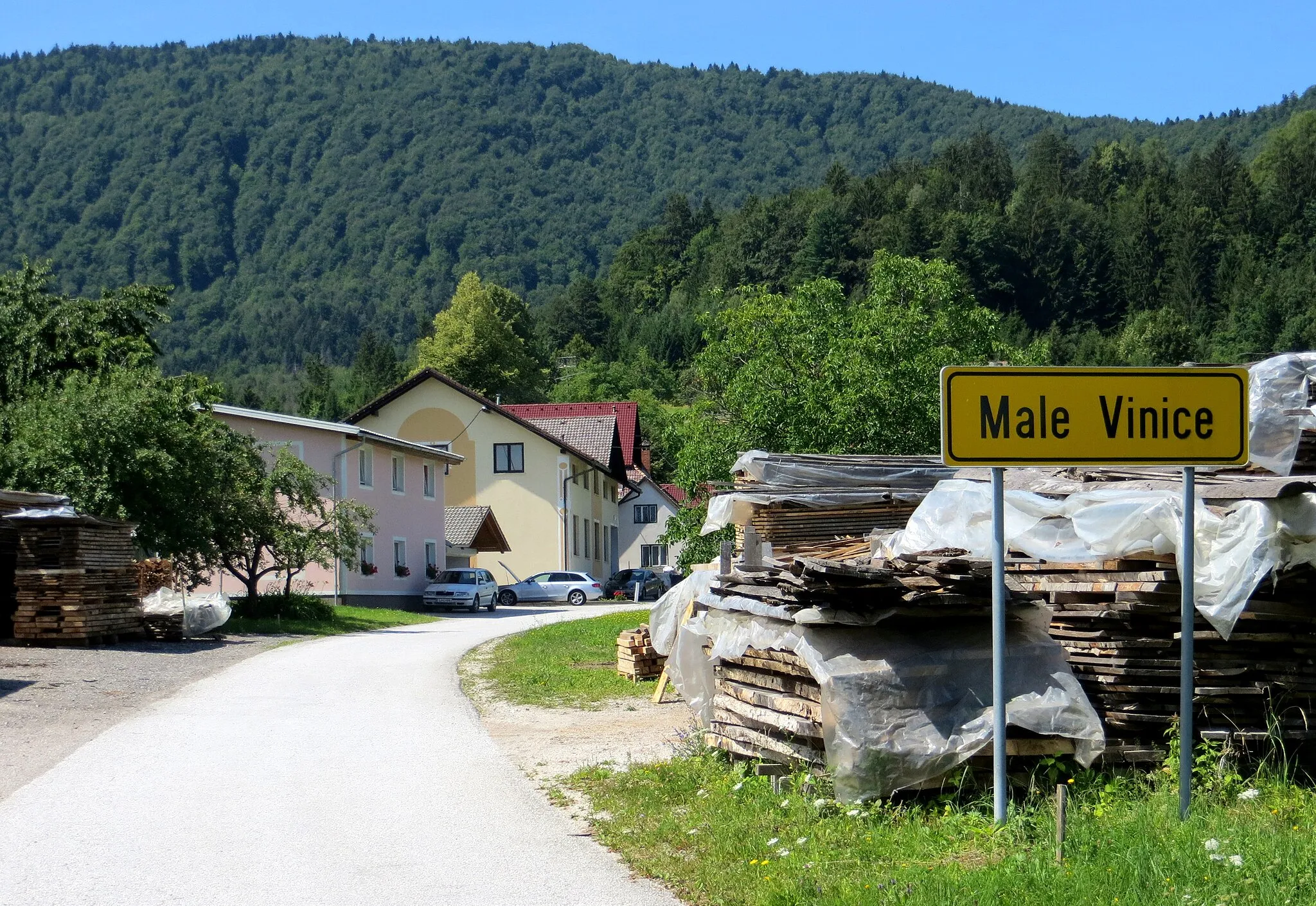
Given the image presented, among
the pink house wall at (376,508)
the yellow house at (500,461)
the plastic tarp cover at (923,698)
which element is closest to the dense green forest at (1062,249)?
the yellow house at (500,461)

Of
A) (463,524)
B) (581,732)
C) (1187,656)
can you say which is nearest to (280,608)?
(463,524)

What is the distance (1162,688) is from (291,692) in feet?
35.3

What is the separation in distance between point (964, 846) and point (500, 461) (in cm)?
4967

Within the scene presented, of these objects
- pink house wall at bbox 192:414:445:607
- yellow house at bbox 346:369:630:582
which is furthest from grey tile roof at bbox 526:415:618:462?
pink house wall at bbox 192:414:445:607

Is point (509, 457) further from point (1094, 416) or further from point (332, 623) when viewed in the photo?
point (1094, 416)

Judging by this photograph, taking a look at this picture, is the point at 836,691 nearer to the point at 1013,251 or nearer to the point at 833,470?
the point at 833,470

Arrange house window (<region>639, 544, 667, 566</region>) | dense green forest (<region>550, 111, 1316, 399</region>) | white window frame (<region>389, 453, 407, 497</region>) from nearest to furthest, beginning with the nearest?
white window frame (<region>389, 453, 407, 497</region>) < house window (<region>639, 544, 667, 566</region>) < dense green forest (<region>550, 111, 1316, 399</region>)

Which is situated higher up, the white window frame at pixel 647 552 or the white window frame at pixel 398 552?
the white window frame at pixel 398 552

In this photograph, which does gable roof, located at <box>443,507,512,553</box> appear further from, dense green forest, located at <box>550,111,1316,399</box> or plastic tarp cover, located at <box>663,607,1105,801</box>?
plastic tarp cover, located at <box>663,607,1105,801</box>

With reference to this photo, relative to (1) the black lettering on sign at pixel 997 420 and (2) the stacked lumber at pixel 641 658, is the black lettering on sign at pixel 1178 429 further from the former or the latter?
(2) the stacked lumber at pixel 641 658

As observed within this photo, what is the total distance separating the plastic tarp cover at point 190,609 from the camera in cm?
2433

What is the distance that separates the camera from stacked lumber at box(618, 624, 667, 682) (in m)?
16.7

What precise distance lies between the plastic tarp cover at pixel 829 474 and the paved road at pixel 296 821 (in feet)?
13.3

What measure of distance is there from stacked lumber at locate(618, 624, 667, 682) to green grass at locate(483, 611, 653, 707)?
0.18 metres
